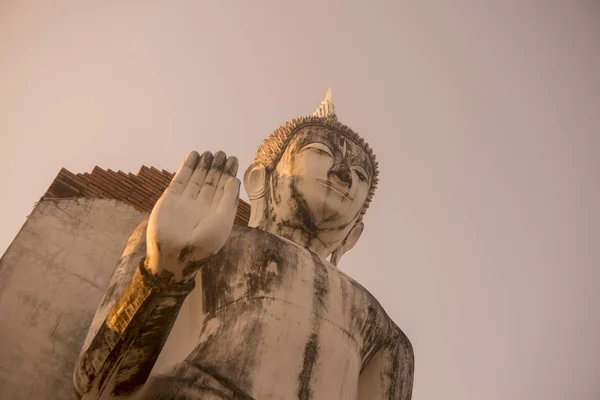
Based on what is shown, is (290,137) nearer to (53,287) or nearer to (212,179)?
(212,179)

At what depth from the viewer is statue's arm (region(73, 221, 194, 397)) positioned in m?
3.95

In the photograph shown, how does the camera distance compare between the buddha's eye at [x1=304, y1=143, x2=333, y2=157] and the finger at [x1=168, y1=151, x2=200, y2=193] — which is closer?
the finger at [x1=168, y1=151, x2=200, y2=193]

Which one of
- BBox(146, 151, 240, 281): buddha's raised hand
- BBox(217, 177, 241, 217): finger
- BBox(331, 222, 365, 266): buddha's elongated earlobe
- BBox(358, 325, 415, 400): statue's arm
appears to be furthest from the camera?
BBox(331, 222, 365, 266): buddha's elongated earlobe

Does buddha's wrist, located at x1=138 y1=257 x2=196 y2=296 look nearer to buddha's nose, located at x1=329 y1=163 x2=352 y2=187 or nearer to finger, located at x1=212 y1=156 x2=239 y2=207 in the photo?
A: finger, located at x1=212 y1=156 x2=239 y2=207

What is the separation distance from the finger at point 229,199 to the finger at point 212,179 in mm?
76

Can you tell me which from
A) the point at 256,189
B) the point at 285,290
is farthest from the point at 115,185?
the point at 285,290

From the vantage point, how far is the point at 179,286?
3988 mm

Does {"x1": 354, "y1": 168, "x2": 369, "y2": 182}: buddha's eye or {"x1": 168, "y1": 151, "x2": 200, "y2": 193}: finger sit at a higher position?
{"x1": 354, "y1": 168, "x2": 369, "y2": 182}: buddha's eye

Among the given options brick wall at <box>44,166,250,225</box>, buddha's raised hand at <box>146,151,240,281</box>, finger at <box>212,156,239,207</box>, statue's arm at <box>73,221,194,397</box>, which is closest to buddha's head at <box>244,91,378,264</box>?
brick wall at <box>44,166,250,225</box>

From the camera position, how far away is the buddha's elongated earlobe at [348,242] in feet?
19.6

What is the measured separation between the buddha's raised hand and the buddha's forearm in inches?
4.0

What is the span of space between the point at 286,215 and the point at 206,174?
1396 mm

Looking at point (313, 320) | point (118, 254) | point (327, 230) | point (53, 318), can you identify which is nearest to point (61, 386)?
point (53, 318)

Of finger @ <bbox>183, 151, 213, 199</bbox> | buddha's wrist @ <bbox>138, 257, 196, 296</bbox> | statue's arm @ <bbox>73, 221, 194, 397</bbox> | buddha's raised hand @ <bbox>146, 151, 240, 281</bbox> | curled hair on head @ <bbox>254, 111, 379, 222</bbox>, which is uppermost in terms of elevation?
curled hair on head @ <bbox>254, 111, 379, 222</bbox>
